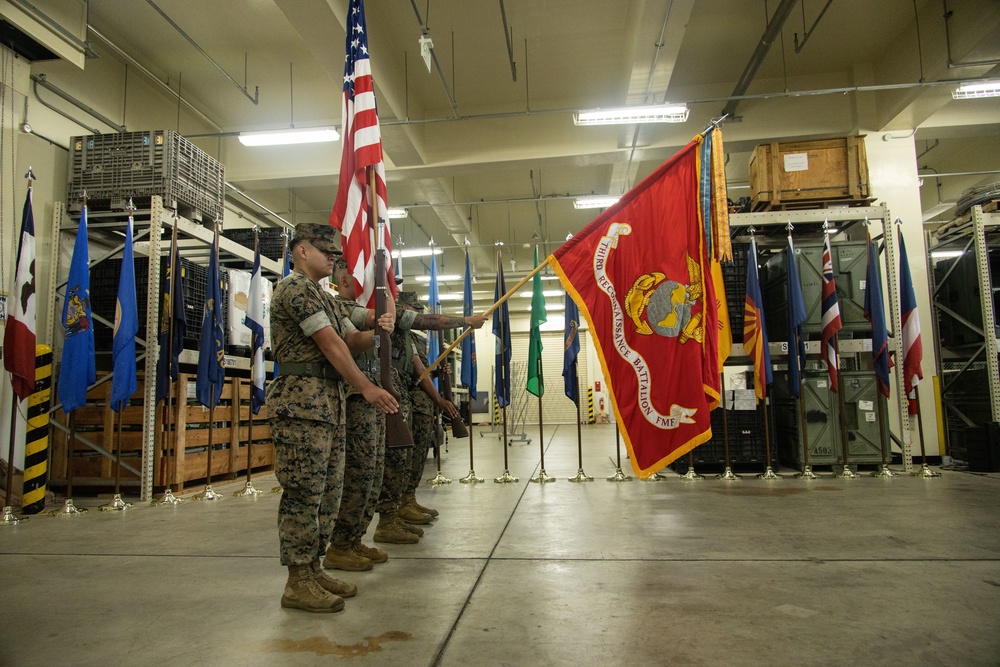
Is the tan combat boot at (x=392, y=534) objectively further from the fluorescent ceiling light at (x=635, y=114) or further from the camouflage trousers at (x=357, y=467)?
the fluorescent ceiling light at (x=635, y=114)

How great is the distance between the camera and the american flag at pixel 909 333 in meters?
6.65

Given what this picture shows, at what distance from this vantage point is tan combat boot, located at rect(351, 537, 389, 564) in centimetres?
325

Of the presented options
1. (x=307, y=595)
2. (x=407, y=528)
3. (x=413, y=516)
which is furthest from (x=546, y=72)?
(x=307, y=595)

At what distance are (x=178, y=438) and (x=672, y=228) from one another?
5.33m

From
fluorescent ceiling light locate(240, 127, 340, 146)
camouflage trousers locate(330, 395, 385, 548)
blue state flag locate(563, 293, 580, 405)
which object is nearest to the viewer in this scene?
camouflage trousers locate(330, 395, 385, 548)

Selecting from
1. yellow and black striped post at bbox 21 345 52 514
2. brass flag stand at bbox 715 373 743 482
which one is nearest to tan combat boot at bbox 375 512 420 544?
yellow and black striped post at bbox 21 345 52 514

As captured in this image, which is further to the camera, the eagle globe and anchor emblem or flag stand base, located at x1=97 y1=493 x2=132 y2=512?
flag stand base, located at x1=97 y1=493 x2=132 y2=512

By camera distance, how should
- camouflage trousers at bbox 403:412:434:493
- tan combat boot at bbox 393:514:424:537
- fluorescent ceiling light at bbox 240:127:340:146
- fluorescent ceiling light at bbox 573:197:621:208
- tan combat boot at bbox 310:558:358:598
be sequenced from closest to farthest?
tan combat boot at bbox 310:558:358:598 → tan combat boot at bbox 393:514:424:537 → camouflage trousers at bbox 403:412:434:493 → fluorescent ceiling light at bbox 240:127:340:146 → fluorescent ceiling light at bbox 573:197:621:208

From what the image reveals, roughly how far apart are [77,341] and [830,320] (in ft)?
24.8

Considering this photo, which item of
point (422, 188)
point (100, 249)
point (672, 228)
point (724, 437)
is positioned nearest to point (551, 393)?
point (422, 188)

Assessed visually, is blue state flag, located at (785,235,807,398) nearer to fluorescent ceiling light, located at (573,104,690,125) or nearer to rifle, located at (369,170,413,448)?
fluorescent ceiling light, located at (573,104,690,125)

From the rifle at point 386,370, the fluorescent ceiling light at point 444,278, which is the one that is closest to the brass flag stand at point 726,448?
the rifle at point 386,370

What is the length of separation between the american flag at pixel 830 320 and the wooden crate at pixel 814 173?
108cm

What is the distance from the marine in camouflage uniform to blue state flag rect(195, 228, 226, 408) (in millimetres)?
3699
